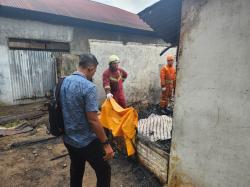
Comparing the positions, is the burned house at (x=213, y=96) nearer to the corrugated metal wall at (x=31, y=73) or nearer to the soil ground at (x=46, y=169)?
the soil ground at (x=46, y=169)

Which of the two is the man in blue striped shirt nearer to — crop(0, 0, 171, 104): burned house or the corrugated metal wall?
crop(0, 0, 171, 104): burned house

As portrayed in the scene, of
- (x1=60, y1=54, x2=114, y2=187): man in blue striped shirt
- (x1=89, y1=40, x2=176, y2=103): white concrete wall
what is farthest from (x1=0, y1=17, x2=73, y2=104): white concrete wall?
(x1=60, y1=54, x2=114, y2=187): man in blue striped shirt

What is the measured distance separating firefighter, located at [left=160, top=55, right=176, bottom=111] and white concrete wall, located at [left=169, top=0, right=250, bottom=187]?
14.3 ft

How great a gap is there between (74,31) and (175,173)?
26.2ft

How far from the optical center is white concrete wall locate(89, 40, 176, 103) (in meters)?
7.22

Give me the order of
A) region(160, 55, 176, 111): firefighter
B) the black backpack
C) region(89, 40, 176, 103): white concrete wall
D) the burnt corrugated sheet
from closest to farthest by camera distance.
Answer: the black backpack
the burnt corrugated sheet
region(160, 55, 176, 111): firefighter
region(89, 40, 176, 103): white concrete wall

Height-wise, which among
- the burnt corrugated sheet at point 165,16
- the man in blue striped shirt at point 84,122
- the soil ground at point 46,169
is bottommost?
the soil ground at point 46,169

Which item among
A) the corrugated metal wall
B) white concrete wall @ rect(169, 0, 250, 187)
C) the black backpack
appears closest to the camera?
white concrete wall @ rect(169, 0, 250, 187)

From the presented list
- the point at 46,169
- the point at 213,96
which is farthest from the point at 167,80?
the point at 213,96

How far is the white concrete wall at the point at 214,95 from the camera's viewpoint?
1958 millimetres

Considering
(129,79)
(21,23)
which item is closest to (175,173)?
(129,79)

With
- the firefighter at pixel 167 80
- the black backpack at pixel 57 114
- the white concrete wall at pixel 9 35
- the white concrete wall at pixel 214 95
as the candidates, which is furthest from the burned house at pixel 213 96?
the white concrete wall at pixel 9 35

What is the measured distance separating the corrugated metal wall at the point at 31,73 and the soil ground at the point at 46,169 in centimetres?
332

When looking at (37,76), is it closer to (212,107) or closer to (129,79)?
(129,79)
